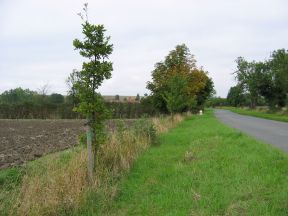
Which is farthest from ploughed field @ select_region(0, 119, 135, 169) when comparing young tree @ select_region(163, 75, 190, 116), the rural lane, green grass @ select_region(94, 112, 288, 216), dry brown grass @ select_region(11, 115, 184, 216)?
the rural lane

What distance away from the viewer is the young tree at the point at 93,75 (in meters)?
9.80

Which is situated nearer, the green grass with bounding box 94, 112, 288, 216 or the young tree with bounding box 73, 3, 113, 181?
the green grass with bounding box 94, 112, 288, 216

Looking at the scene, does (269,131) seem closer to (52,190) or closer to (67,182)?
(67,182)

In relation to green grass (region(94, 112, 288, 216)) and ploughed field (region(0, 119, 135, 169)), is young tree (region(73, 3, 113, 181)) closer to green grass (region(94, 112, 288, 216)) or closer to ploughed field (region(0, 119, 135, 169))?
green grass (region(94, 112, 288, 216))

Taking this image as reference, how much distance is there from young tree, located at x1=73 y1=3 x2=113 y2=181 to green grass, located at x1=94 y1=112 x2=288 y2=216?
4.79 ft

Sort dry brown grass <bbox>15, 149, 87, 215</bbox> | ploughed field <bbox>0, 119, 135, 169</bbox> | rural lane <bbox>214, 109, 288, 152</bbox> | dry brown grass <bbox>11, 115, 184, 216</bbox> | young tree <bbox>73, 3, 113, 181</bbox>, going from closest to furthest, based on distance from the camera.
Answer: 1. dry brown grass <bbox>15, 149, 87, 215</bbox>
2. dry brown grass <bbox>11, 115, 184, 216</bbox>
3. young tree <bbox>73, 3, 113, 181</bbox>
4. ploughed field <bbox>0, 119, 135, 169</bbox>
5. rural lane <bbox>214, 109, 288, 152</bbox>

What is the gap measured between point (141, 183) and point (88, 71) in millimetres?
2869

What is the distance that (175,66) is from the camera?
4800 cm

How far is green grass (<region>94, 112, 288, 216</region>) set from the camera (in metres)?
7.46

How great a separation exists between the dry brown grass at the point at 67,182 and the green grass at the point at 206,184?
1.08 ft

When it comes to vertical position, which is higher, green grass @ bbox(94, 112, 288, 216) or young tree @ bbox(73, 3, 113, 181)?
young tree @ bbox(73, 3, 113, 181)

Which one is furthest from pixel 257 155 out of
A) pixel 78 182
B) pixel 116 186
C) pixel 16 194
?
pixel 16 194

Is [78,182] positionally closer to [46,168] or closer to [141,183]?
[46,168]

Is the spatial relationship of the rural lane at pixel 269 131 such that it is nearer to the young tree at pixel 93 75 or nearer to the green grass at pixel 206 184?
the green grass at pixel 206 184
